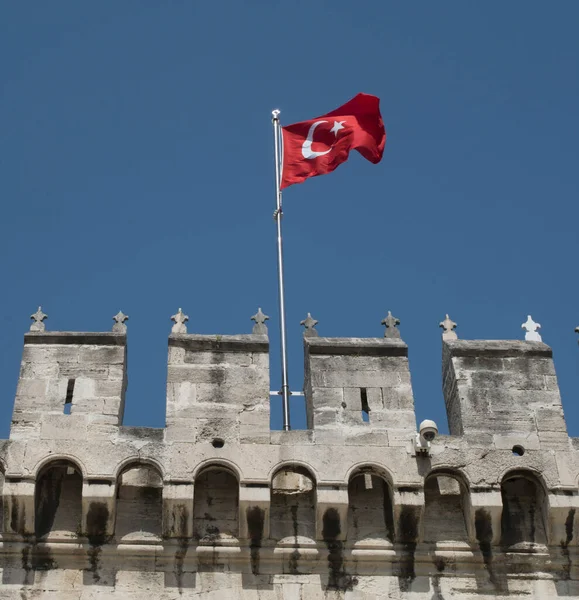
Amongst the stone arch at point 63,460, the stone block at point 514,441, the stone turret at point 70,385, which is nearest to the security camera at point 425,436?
the stone block at point 514,441

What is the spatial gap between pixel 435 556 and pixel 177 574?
Answer: 3.33m

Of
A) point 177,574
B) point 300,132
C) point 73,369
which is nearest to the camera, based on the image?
point 177,574

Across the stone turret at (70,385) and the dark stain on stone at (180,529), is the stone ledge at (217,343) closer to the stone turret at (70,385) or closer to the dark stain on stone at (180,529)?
the stone turret at (70,385)

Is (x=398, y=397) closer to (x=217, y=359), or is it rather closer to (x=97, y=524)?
(x=217, y=359)

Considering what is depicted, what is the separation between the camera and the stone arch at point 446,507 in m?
19.0

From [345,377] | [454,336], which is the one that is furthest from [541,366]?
[345,377]

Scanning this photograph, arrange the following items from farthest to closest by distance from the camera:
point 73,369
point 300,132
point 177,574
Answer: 1. point 300,132
2. point 73,369
3. point 177,574

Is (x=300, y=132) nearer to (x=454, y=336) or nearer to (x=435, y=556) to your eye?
(x=454, y=336)

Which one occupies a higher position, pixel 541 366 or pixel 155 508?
pixel 541 366

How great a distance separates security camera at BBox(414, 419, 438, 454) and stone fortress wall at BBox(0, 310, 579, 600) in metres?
0.09

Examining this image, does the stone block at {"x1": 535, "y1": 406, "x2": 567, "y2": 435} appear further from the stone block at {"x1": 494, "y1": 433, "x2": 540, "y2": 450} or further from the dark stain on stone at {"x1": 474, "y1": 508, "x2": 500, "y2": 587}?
the dark stain on stone at {"x1": 474, "y1": 508, "x2": 500, "y2": 587}

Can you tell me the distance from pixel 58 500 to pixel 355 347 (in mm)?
4535

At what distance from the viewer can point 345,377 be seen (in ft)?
64.7

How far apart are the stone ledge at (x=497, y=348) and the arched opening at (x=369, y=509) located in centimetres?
222
